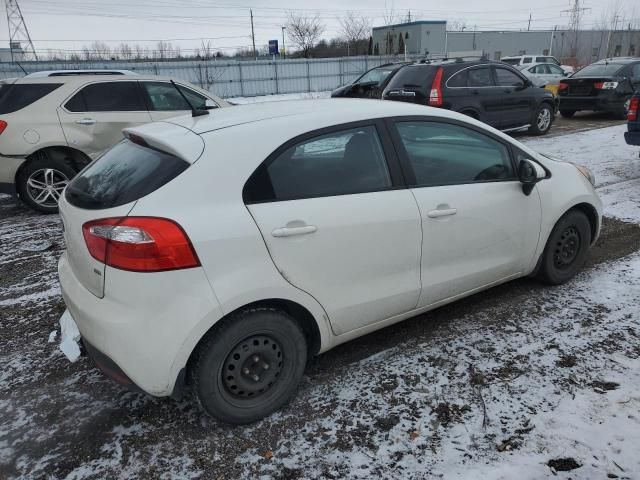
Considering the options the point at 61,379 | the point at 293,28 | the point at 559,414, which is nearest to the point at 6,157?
the point at 61,379

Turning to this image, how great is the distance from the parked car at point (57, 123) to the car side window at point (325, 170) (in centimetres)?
365

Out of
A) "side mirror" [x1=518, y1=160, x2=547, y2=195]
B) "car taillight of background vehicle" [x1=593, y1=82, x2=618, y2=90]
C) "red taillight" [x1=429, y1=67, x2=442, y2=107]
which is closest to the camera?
"side mirror" [x1=518, y1=160, x2=547, y2=195]

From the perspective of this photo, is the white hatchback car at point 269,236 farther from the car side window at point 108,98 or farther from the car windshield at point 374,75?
the car windshield at point 374,75

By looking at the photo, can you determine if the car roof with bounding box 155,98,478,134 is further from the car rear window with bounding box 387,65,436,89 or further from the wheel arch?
the car rear window with bounding box 387,65,436,89

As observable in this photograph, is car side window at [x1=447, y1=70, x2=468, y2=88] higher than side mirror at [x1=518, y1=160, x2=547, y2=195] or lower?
higher

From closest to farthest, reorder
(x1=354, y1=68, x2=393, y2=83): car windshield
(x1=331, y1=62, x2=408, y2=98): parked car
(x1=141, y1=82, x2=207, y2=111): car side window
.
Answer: (x1=141, y1=82, x2=207, y2=111): car side window → (x1=331, y1=62, x2=408, y2=98): parked car → (x1=354, y1=68, x2=393, y2=83): car windshield

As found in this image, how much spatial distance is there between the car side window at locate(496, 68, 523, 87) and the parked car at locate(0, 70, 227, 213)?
6946 millimetres

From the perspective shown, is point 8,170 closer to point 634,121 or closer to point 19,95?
point 19,95

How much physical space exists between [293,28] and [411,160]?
54410 millimetres

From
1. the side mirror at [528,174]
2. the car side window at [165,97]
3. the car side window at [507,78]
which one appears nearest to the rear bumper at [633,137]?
the car side window at [507,78]

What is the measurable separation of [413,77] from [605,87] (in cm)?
609

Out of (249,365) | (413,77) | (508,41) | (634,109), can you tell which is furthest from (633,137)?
(508,41)

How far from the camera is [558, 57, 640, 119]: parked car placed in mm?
12828

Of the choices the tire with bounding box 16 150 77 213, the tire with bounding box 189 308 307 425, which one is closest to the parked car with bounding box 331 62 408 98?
the tire with bounding box 16 150 77 213
